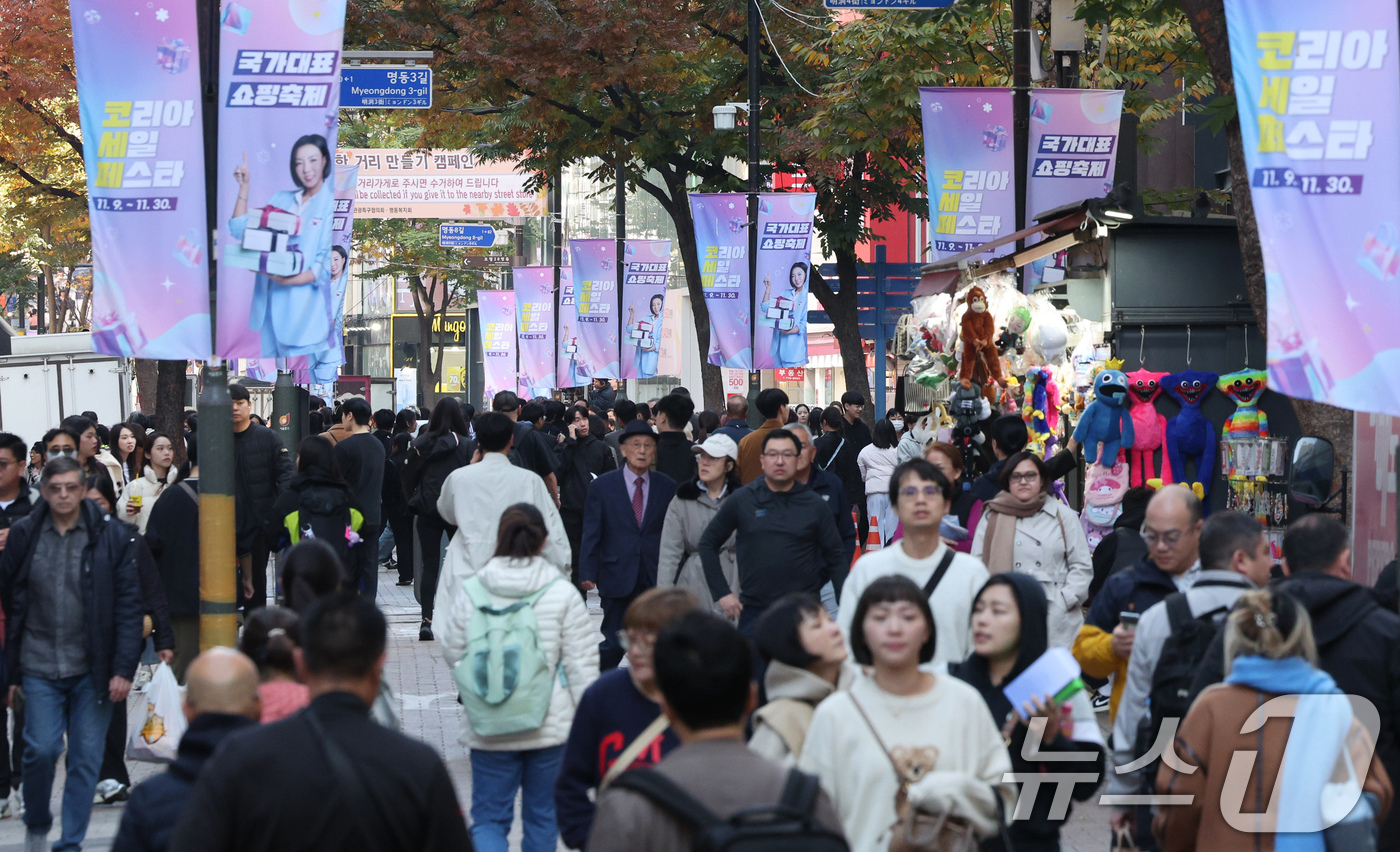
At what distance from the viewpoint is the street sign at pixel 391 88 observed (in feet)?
55.5

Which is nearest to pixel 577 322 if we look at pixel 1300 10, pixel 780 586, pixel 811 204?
pixel 811 204

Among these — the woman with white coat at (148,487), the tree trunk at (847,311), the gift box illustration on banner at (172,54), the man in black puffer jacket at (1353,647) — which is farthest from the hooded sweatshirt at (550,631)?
the tree trunk at (847,311)

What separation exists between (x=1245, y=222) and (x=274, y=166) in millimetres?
5439

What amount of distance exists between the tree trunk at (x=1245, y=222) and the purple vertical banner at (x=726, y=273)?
10409 millimetres

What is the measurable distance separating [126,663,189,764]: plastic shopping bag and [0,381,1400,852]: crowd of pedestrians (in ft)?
2.82

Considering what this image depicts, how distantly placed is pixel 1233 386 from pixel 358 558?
598 cm

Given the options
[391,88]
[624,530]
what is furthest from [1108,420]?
[391,88]

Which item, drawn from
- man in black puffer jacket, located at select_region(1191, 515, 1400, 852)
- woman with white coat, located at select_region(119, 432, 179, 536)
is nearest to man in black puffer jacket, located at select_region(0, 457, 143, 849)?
woman with white coat, located at select_region(119, 432, 179, 536)

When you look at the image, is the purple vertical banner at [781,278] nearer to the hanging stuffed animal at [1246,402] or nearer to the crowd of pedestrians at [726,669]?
the hanging stuffed animal at [1246,402]

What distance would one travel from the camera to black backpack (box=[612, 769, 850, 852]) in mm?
3045

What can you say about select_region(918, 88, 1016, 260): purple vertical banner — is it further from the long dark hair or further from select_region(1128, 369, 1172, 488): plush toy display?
the long dark hair

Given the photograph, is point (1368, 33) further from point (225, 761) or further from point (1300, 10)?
point (225, 761)

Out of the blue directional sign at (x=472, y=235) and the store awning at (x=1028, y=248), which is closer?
the store awning at (x=1028, y=248)

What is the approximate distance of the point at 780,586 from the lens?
7715 mm
